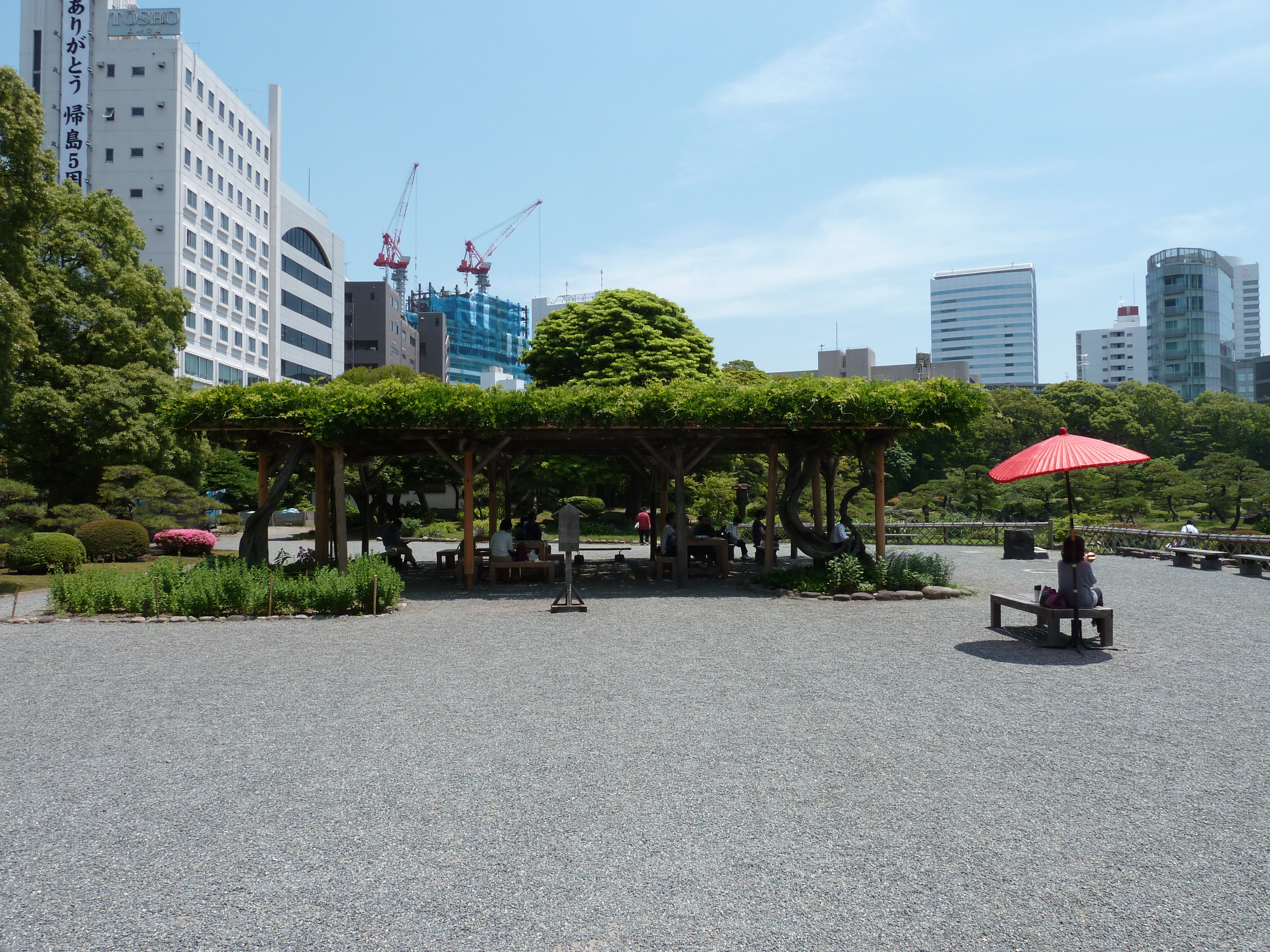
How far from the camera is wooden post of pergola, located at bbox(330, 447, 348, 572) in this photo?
46.4 ft

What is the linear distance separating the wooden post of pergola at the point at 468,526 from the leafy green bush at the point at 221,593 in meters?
2.45

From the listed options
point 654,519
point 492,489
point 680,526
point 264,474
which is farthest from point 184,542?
point 680,526

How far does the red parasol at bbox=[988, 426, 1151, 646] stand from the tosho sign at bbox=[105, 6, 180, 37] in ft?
205

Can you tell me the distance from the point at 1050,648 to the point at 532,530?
11610mm

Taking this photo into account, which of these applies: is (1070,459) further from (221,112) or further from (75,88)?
(221,112)

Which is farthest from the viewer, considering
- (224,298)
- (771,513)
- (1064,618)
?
(224,298)

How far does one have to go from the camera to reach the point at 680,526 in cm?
1520

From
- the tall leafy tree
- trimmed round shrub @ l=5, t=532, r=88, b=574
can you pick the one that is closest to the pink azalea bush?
the tall leafy tree

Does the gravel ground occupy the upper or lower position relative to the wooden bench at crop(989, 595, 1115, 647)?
lower

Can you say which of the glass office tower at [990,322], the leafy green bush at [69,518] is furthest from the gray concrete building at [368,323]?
the glass office tower at [990,322]

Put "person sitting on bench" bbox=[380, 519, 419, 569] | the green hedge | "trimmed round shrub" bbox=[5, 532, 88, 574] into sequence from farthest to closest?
"trimmed round shrub" bbox=[5, 532, 88, 574] → "person sitting on bench" bbox=[380, 519, 419, 569] → the green hedge

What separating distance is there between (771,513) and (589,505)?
20897 mm

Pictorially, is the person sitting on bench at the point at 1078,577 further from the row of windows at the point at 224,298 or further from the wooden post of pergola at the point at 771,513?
the row of windows at the point at 224,298

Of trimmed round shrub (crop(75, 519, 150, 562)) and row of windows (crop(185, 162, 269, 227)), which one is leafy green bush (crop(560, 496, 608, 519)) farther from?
row of windows (crop(185, 162, 269, 227))
